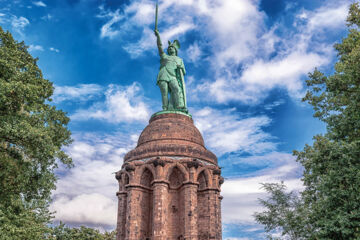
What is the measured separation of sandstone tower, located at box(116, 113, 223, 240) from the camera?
16.1 m

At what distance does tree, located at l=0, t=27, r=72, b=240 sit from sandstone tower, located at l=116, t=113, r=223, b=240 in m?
4.87

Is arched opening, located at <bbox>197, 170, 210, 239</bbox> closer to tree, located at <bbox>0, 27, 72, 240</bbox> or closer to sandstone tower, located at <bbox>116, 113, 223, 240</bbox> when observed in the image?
sandstone tower, located at <bbox>116, 113, 223, 240</bbox>

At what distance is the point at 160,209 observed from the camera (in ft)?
52.3

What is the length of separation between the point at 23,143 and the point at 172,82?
40.4 ft

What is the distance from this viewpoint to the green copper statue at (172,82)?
70.0 feet

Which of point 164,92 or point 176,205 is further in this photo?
point 164,92

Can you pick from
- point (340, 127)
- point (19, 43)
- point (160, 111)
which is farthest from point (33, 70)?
point (340, 127)

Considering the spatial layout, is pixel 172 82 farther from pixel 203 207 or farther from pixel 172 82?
pixel 203 207

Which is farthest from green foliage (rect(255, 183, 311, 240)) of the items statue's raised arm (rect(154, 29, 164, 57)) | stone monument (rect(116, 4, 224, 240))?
statue's raised arm (rect(154, 29, 164, 57))

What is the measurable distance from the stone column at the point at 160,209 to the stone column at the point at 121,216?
2.88 metres

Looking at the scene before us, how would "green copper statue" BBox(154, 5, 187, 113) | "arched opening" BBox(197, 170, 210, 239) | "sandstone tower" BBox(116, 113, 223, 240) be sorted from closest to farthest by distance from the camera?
"sandstone tower" BBox(116, 113, 223, 240) → "arched opening" BBox(197, 170, 210, 239) → "green copper statue" BBox(154, 5, 187, 113)

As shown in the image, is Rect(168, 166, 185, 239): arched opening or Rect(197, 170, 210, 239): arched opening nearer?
Rect(168, 166, 185, 239): arched opening

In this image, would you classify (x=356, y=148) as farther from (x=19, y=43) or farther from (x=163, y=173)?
(x=19, y=43)

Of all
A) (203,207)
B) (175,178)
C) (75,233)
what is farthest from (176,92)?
(75,233)
